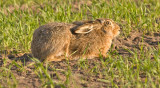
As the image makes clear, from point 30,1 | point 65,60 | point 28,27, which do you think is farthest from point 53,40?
point 30,1

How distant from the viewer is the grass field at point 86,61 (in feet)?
15.0

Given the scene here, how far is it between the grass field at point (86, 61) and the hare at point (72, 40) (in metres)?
0.16

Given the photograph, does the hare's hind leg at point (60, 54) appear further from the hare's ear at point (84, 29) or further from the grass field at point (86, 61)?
the hare's ear at point (84, 29)

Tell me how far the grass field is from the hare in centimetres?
16

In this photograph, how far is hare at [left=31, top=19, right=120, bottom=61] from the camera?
541 cm

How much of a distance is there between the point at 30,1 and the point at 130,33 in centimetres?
324

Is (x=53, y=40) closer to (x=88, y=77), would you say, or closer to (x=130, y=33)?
(x=88, y=77)

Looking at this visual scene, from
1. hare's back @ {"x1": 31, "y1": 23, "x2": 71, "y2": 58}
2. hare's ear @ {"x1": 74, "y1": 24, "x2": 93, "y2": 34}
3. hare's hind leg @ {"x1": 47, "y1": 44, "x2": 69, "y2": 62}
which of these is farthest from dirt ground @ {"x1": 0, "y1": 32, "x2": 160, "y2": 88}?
hare's ear @ {"x1": 74, "y1": 24, "x2": 93, "y2": 34}

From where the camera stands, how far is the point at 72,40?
5.64 m

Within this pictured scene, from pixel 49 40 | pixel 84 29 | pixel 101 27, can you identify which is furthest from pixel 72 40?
pixel 101 27

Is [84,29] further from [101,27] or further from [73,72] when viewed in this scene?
[73,72]

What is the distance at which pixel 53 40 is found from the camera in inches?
212

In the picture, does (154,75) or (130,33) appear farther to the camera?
(130,33)

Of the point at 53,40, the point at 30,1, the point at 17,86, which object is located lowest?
the point at 17,86
